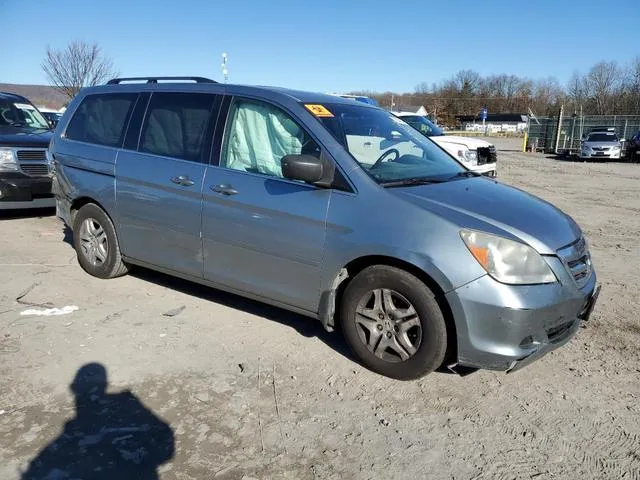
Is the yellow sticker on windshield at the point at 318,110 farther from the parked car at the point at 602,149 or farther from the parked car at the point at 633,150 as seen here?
the parked car at the point at 633,150

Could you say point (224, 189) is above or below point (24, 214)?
Result: above

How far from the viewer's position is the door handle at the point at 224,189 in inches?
160

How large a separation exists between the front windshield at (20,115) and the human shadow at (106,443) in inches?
298

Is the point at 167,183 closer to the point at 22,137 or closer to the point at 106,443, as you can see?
the point at 106,443

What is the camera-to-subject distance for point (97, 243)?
17.6 feet

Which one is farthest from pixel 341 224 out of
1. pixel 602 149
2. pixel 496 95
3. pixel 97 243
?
pixel 496 95

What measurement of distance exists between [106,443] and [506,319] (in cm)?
229

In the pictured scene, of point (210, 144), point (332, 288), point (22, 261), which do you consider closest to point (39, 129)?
point (22, 261)

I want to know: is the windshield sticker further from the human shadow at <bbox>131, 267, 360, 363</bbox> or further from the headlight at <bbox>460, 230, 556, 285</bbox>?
the headlight at <bbox>460, 230, 556, 285</bbox>

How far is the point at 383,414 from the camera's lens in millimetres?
3162

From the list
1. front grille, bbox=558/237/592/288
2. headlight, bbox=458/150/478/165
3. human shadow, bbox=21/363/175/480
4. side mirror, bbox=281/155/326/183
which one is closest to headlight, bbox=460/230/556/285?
front grille, bbox=558/237/592/288

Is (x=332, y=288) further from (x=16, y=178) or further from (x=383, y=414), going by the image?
(x=16, y=178)

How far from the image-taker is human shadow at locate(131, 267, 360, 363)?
4.19 m

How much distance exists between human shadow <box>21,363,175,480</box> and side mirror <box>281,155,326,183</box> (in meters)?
1.74
